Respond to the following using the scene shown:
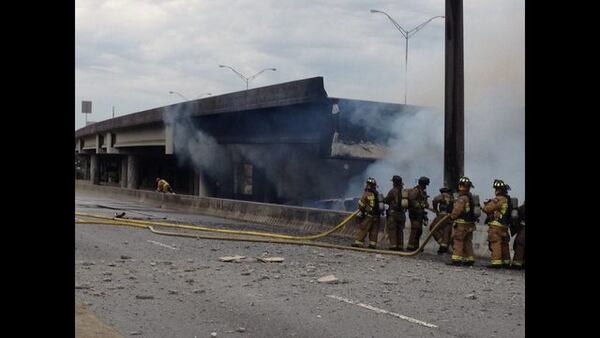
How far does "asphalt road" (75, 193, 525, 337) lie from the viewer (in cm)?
666

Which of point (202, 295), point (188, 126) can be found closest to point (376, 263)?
point (202, 295)

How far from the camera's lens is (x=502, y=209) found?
1150 cm

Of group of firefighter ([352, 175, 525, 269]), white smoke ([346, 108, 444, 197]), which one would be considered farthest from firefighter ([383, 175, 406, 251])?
white smoke ([346, 108, 444, 197])

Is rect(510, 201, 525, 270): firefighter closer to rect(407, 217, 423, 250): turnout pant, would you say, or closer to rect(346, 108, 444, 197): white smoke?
rect(407, 217, 423, 250): turnout pant

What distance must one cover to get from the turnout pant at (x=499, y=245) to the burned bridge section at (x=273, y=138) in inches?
524

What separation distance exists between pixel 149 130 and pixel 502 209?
36.1 meters

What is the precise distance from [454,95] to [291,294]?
342 inches

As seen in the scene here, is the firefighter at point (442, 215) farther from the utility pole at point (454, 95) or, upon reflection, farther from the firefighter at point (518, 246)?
the utility pole at point (454, 95)

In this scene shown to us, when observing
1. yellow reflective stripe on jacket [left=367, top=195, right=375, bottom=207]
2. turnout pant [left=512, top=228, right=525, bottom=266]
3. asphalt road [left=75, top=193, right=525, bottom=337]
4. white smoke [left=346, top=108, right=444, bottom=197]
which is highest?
white smoke [left=346, top=108, right=444, bottom=197]

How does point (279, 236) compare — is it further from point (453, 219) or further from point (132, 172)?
point (132, 172)

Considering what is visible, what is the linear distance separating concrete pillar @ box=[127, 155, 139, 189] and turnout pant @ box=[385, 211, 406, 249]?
42.7 m

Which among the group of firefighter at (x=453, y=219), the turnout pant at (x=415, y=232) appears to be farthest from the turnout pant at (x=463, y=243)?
the turnout pant at (x=415, y=232)
